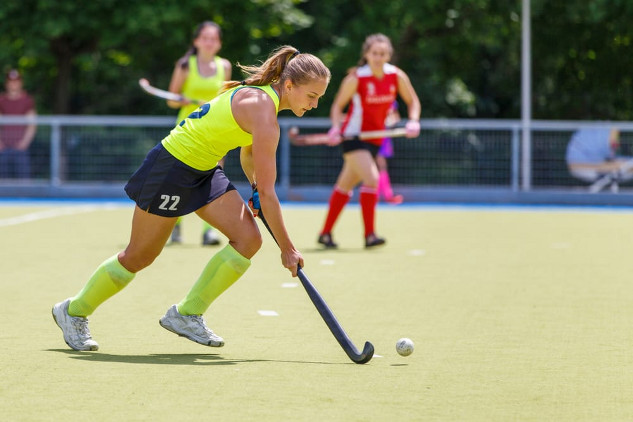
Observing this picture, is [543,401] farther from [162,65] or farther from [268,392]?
[162,65]

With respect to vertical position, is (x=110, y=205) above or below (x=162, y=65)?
below

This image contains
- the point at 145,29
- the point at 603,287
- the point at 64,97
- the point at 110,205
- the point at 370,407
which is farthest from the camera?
the point at 64,97

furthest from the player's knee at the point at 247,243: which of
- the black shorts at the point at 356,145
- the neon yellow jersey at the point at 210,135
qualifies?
the black shorts at the point at 356,145

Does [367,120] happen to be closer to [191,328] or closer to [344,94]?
[344,94]

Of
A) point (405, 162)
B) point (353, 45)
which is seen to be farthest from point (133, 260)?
point (353, 45)

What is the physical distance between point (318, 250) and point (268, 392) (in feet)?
21.5

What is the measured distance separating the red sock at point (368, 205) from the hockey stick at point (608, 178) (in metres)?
7.04

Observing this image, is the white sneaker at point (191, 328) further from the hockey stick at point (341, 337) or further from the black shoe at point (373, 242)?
the black shoe at point (373, 242)

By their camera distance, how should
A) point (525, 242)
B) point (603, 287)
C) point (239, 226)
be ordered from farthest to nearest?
point (525, 242)
point (603, 287)
point (239, 226)

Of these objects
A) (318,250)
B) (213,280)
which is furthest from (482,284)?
(213,280)

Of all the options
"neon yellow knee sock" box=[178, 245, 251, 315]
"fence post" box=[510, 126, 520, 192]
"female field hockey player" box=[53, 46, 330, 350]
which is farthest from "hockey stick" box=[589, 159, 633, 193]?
"neon yellow knee sock" box=[178, 245, 251, 315]

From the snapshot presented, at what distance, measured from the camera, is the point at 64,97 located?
23.0 meters

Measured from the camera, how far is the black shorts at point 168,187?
6.32m

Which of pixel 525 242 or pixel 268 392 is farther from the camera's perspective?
pixel 525 242
